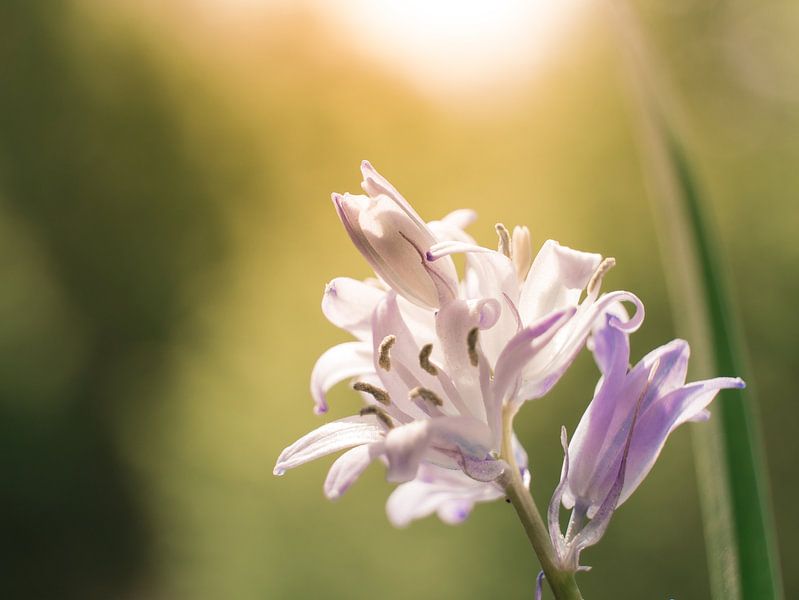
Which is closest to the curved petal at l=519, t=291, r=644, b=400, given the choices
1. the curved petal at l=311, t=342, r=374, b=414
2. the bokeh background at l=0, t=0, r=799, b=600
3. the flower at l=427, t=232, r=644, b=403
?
the flower at l=427, t=232, r=644, b=403

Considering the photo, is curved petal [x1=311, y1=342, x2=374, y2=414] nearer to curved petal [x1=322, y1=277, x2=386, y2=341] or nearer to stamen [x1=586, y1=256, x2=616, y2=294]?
curved petal [x1=322, y1=277, x2=386, y2=341]

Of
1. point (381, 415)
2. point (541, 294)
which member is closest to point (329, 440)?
point (381, 415)

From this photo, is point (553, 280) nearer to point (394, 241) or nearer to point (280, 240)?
point (394, 241)

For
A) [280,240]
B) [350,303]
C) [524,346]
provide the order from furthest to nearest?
[280,240]
[350,303]
[524,346]

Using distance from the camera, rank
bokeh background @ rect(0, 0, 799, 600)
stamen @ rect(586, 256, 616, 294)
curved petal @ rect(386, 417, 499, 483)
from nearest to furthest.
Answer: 1. curved petal @ rect(386, 417, 499, 483)
2. stamen @ rect(586, 256, 616, 294)
3. bokeh background @ rect(0, 0, 799, 600)

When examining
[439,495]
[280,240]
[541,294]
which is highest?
[280,240]

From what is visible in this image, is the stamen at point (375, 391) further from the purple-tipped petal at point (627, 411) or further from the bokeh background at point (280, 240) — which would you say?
the bokeh background at point (280, 240)
